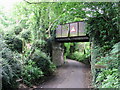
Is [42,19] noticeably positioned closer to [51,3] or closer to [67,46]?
[51,3]

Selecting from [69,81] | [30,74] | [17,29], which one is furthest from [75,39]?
[30,74]

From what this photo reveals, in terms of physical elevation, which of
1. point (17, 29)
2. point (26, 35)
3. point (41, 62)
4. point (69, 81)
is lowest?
point (69, 81)

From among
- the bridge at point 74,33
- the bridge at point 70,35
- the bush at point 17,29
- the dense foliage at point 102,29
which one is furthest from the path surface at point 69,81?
the bush at point 17,29

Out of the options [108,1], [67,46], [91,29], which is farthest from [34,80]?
[67,46]

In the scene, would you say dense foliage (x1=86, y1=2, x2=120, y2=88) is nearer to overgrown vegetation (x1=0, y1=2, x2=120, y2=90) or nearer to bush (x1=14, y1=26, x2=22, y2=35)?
overgrown vegetation (x1=0, y1=2, x2=120, y2=90)

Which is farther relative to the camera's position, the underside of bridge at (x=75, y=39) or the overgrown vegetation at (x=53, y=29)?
the underside of bridge at (x=75, y=39)

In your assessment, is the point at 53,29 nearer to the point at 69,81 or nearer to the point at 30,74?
the point at 30,74

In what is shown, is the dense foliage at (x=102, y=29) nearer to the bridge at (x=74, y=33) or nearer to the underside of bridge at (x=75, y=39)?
the bridge at (x=74, y=33)

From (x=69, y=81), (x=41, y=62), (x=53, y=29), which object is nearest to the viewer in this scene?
(x=53, y=29)

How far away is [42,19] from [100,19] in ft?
13.3

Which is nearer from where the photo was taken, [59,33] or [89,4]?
[89,4]

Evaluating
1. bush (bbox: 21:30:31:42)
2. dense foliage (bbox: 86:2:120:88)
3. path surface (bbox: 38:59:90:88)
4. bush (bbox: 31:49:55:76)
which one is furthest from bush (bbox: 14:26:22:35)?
dense foliage (bbox: 86:2:120:88)

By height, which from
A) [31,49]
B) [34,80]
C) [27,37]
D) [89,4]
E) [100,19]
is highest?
[89,4]

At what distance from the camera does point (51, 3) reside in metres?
3.95
